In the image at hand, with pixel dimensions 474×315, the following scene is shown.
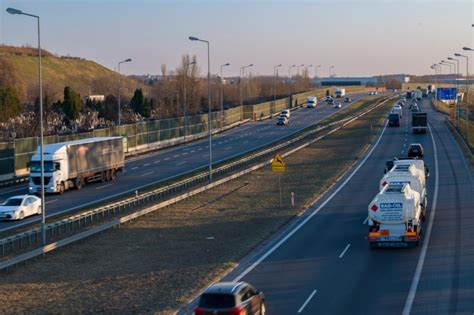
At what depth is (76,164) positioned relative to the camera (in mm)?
53406

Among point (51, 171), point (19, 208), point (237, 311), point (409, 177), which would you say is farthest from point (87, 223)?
point (237, 311)

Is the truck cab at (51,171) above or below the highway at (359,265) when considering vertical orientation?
above

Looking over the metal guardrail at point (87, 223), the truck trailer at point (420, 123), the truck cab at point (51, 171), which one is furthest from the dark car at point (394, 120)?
the truck cab at point (51, 171)

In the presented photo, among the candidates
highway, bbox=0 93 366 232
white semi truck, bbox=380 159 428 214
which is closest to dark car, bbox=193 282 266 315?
white semi truck, bbox=380 159 428 214

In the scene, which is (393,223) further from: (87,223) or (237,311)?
(87,223)

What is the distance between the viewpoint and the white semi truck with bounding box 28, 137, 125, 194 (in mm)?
50781

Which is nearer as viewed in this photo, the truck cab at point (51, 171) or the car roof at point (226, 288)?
the car roof at point (226, 288)

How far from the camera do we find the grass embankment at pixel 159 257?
961 inches

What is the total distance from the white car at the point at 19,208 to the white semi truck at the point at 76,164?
769cm

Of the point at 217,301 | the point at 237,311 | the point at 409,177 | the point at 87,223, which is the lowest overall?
the point at 87,223

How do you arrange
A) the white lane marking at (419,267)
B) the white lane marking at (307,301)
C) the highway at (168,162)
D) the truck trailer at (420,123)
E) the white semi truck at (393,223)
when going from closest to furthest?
the white lane marking at (307,301)
the white lane marking at (419,267)
the white semi truck at (393,223)
the highway at (168,162)
the truck trailer at (420,123)

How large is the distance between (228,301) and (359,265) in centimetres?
1040

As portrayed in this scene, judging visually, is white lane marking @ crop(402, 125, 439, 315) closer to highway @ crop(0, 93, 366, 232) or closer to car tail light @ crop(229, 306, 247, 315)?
car tail light @ crop(229, 306, 247, 315)

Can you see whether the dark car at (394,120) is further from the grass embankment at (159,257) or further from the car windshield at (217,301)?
the car windshield at (217,301)
